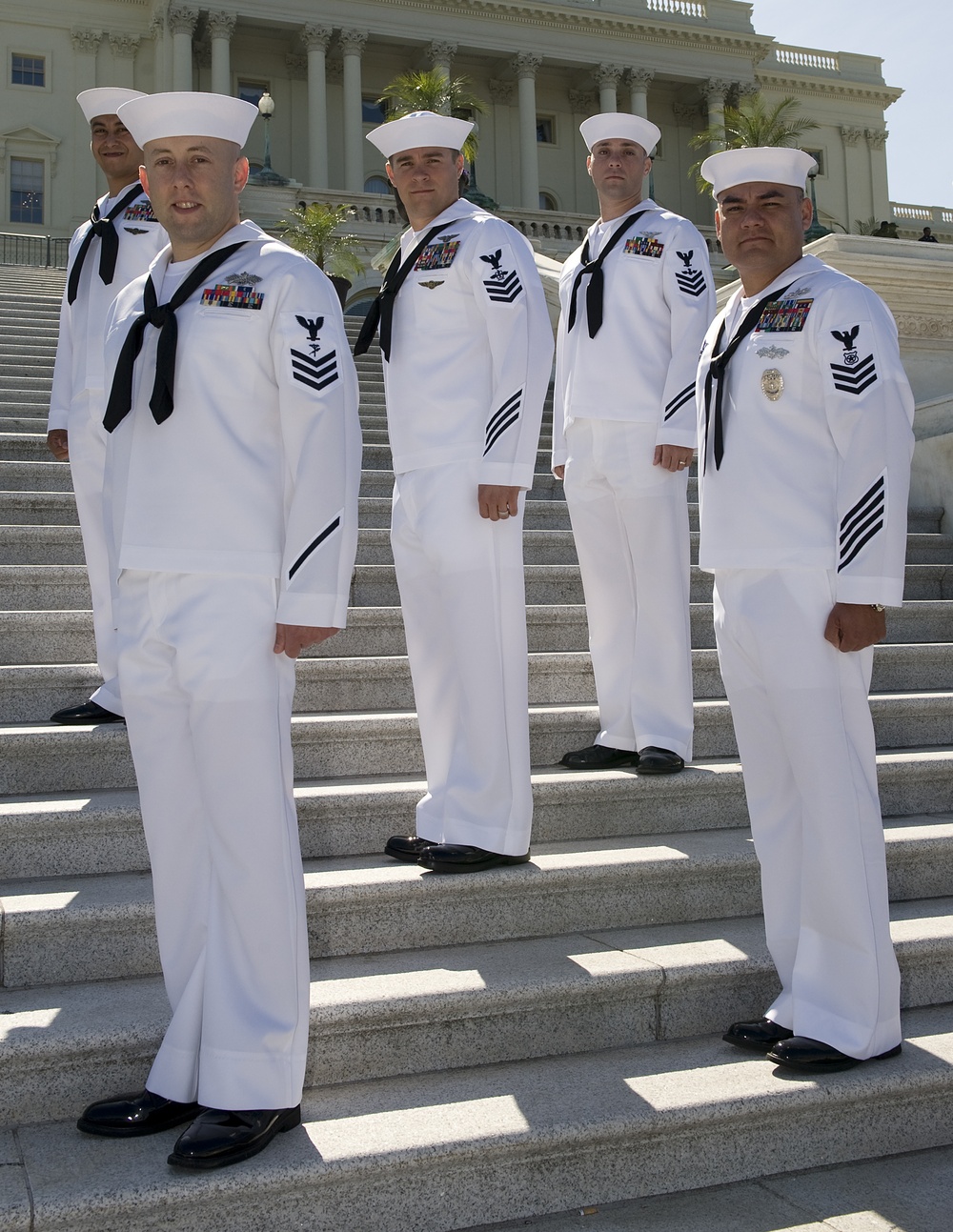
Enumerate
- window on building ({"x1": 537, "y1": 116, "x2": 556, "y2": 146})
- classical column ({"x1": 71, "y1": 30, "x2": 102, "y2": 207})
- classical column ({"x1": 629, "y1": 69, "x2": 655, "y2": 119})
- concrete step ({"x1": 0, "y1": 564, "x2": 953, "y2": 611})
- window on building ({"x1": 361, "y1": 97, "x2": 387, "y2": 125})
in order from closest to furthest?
concrete step ({"x1": 0, "y1": 564, "x2": 953, "y2": 611}) < classical column ({"x1": 71, "y1": 30, "x2": 102, "y2": 207}) < window on building ({"x1": 361, "y1": 97, "x2": 387, "y2": 125}) < classical column ({"x1": 629, "y1": 69, "x2": 655, "y2": 119}) < window on building ({"x1": 537, "y1": 116, "x2": 556, "y2": 146})

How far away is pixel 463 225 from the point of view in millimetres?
4539

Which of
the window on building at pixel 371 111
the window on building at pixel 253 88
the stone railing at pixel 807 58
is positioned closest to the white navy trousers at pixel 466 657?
the window on building at pixel 253 88

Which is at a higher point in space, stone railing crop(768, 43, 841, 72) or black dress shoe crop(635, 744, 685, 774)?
stone railing crop(768, 43, 841, 72)

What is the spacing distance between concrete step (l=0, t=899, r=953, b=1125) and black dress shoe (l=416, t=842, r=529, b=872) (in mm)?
268

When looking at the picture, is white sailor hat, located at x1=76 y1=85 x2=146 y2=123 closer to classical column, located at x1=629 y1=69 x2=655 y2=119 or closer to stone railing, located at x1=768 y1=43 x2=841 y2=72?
classical column, located at x1=629 y1=69 x2=655 y2=119

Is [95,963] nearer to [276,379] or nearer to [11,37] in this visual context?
[276,379]

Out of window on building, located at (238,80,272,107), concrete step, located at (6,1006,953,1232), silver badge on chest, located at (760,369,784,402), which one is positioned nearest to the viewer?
concrete step, located at (6,1006,953,1232)

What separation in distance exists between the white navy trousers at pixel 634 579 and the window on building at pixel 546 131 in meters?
50.7

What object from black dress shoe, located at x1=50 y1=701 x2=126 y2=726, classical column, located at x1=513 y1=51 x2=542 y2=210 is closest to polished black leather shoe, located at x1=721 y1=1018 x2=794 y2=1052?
black dress shoe, located at x1=50 y1=701 x2=126 y2=726

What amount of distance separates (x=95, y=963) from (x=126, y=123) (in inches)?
88.5

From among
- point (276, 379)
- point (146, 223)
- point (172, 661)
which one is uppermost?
point (146, 223)

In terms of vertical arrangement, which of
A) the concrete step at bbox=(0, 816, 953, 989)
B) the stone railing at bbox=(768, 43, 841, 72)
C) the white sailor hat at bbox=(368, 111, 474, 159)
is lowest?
the concrete step at bbox=(0, 816, 953, 989)

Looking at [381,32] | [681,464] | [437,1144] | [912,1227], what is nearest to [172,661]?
[437,1144]

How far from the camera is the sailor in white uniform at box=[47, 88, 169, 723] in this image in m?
5.26
